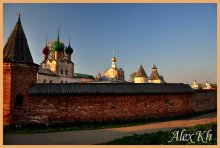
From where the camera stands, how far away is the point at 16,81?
404 inches

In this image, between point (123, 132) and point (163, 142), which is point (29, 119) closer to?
point (123, 132)

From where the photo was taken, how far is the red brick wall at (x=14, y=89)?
32.9ft

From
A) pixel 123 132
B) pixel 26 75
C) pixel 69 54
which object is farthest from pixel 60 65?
pixel 123 132

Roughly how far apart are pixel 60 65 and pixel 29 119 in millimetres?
26012

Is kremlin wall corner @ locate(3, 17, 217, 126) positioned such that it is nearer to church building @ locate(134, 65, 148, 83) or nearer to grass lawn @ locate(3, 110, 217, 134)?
grass lawn @ locate(3, 110, 217, 134)

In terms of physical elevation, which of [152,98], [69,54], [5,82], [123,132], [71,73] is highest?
[69,54]

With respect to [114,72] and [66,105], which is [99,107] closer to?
[66,105]

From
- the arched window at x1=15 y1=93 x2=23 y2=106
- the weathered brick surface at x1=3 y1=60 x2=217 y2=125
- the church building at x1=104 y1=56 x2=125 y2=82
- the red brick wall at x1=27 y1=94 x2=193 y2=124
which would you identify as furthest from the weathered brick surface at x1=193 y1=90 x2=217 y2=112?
the church building at x1=104 y1=56 x2=125 y2=82

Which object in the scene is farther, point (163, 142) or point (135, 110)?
point (135, 110)

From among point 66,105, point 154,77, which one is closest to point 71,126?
point 66,105

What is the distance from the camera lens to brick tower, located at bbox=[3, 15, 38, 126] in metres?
10.0

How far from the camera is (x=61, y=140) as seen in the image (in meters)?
7.84

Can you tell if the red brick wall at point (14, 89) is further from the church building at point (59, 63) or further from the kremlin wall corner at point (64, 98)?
the church building at point (59, 63)

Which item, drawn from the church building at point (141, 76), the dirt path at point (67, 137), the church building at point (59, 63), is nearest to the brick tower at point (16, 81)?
the dirt path at point (67, 137)
